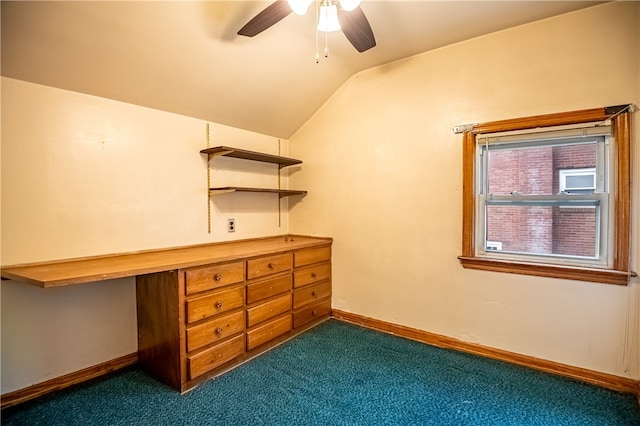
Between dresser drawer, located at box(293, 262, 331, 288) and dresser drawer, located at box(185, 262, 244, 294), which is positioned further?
dresser drawer, located at box(293, 262, 331, 288)

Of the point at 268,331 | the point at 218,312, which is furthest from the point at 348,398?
the point at 218,312

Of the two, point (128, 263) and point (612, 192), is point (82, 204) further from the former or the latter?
point (612, 192)

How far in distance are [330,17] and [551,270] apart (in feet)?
7.10

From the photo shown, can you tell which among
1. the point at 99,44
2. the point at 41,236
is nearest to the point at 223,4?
the point at 99,44

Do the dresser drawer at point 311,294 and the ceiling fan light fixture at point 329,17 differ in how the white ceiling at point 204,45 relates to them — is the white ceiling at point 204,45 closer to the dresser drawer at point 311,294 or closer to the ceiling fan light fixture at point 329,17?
the ceiling fan light fixture at point 329,17

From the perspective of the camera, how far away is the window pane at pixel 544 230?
83.7 inches

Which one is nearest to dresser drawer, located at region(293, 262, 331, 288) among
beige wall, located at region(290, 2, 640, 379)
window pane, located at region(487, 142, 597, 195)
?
beige wall, located at region(290, 2, 640, 379)

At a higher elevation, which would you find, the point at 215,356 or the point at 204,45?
the point at 204,45

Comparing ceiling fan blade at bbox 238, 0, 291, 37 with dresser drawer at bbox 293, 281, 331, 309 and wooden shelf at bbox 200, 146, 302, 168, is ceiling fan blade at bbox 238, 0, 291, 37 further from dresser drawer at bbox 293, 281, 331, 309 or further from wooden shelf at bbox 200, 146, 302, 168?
dresser drawer at bbox 293, 281, 331, 309

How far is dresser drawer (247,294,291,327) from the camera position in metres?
2.40

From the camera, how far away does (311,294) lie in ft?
9.81

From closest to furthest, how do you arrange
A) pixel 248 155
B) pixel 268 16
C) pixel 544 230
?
pixel 268 16 → pixel 544 230 → pixel 248 155

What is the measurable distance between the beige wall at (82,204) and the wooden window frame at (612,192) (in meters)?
2.19

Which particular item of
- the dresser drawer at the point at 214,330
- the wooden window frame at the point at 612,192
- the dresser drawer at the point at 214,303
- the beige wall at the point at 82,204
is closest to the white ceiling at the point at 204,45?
the beige wall at the point at 82,204
